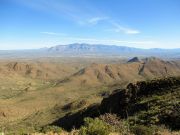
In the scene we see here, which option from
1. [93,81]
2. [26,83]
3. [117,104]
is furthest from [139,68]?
[117,104]

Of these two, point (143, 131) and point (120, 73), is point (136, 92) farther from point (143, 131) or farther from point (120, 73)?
point (120, 73)

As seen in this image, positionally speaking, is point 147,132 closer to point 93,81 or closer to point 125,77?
point 93,81

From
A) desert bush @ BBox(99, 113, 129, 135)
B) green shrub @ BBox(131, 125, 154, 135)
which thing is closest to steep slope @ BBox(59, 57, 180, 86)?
desert bush @ BBox(99, 113, 129, 135)

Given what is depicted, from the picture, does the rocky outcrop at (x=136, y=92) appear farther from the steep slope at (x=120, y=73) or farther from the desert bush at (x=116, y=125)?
the steep slope at (x=120, y=73)

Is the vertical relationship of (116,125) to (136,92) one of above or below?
above

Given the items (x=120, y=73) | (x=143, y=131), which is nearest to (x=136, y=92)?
(x=143, y=131)

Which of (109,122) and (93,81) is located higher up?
(109,122)

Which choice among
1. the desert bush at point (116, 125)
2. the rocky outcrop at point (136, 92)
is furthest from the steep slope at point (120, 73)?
the desert bush at point (116, 125)

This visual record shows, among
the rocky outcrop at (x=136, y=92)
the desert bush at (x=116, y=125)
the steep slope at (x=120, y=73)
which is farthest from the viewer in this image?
the steep slope at (x=120, y=73)

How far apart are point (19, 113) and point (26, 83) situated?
251 feet

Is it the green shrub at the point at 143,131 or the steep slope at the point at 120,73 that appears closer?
the green shrub at the point at 143,131

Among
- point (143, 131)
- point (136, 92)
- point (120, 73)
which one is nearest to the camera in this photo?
point (143, 131)

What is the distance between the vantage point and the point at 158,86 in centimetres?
3719

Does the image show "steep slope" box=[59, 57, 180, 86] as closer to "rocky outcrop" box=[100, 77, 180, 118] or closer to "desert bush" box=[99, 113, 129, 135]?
"rocky outcrop" box=[100, 77, 180, 118]
